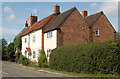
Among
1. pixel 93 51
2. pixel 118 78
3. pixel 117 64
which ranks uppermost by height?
pixel 93 51

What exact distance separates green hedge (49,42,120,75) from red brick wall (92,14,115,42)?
13254 mm

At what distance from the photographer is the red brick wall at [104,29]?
3250cm

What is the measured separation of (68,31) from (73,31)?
90cm

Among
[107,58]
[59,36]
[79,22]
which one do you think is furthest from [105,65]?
[79,22]

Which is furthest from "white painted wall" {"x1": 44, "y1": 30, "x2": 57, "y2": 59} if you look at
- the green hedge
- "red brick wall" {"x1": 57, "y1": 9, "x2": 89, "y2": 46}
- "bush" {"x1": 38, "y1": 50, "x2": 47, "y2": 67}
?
the green hedge

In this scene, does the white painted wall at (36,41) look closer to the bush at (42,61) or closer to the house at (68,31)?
the house at (68,31)

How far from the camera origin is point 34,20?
44438mm

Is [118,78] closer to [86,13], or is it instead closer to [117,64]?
[117,64]

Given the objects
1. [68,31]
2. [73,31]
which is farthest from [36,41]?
[73,31]

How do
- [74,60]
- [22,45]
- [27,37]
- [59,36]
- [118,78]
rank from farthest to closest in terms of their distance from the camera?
1. [22,45]
2. [27,37]
3. [59,36]
4. [74,60]
5. [118,78]

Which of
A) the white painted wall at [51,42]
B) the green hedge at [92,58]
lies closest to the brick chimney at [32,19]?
the white painted wall at [51,42]

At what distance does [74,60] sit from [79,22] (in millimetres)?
12470

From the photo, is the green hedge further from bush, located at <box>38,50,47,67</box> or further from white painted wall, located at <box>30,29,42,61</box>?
white painted wall, located at <box>30,29,42,61</box>

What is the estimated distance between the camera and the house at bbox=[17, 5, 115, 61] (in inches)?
1141
